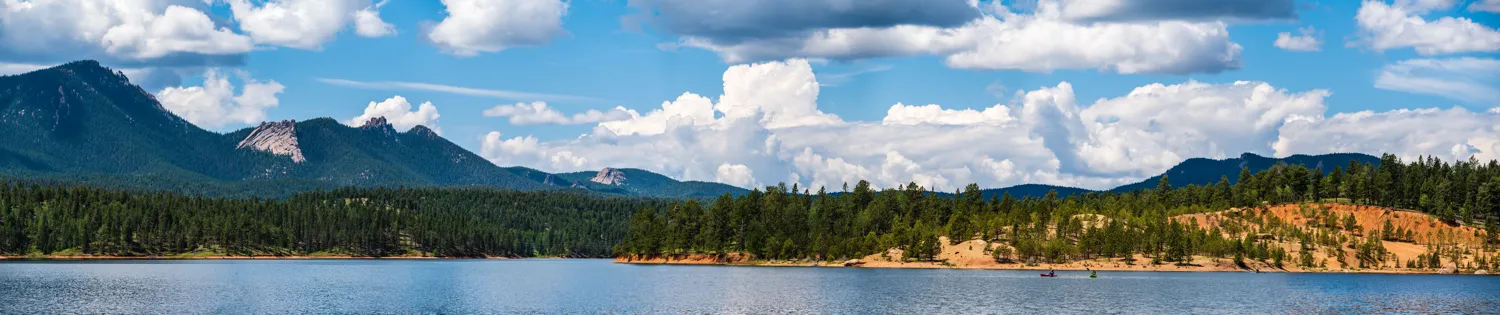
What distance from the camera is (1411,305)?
13000 cm

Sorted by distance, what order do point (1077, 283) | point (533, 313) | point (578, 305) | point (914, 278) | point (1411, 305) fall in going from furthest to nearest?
point (914, 278), point (1077, 283), point (1411, 305), point (578, 305), point (533, 313)

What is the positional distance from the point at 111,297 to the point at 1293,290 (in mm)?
143629

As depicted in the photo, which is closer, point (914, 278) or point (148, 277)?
point (148, 277)

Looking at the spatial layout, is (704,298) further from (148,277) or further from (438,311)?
(148,277)

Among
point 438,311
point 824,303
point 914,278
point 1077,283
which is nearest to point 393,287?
point 438,311

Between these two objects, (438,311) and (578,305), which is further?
(578,305)

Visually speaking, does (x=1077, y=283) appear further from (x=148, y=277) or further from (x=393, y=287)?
(x=148, y=277)

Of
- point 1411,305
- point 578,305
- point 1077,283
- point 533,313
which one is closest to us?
point 533,313

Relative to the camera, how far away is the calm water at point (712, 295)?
115562 millimetres

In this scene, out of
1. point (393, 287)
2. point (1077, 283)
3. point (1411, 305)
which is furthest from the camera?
point (1077, 283)

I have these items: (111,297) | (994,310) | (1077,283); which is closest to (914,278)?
(1077,283)

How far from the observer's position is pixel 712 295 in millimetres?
138625

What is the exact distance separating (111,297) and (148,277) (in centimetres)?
5543

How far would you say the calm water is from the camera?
379 feet
